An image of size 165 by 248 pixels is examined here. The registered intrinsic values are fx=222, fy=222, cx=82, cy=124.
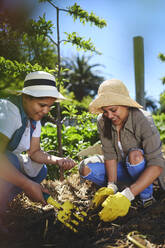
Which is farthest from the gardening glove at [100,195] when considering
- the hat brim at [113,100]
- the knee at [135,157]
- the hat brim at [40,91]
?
the hat brim at [40,91]

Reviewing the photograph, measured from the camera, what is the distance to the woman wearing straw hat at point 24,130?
131 cm

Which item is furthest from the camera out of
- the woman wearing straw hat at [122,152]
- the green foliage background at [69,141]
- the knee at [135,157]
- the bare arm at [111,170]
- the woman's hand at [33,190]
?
the green foliage background at [69,141]

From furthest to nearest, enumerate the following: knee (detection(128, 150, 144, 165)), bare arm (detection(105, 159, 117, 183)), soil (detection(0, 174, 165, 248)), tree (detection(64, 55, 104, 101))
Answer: tree (detection(64, 55, 104, 101)) < bare arm (detection(105, 159, 117, 183)) < knee (detection(128, 150, 144, 165)) < soil (detection(0, 174, 165, 248))

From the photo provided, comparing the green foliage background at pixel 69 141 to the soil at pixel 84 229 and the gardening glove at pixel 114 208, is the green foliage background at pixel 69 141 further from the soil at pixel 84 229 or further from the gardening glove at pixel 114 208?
the gardening glove at pixel 114 208

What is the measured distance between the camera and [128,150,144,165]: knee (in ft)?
5.60

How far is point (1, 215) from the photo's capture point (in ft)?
4.91

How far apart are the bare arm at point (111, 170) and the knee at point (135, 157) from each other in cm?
19

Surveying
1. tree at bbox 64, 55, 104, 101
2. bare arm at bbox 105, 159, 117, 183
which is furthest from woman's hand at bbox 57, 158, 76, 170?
tree at bbox 64, 55, 104, 101

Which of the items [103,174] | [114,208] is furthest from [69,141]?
[114,208]

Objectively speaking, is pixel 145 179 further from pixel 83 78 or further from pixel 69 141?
pixel 83 78

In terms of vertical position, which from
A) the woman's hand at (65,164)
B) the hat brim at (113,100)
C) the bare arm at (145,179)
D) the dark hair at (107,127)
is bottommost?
the bare arm at (145,179)

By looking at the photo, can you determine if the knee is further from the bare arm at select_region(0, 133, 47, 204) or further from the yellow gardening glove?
the bare arm at select_region(0, 133, 47, 204)

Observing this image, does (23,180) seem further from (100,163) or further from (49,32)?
(49,32)

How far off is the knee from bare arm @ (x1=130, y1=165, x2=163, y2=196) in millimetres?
87
